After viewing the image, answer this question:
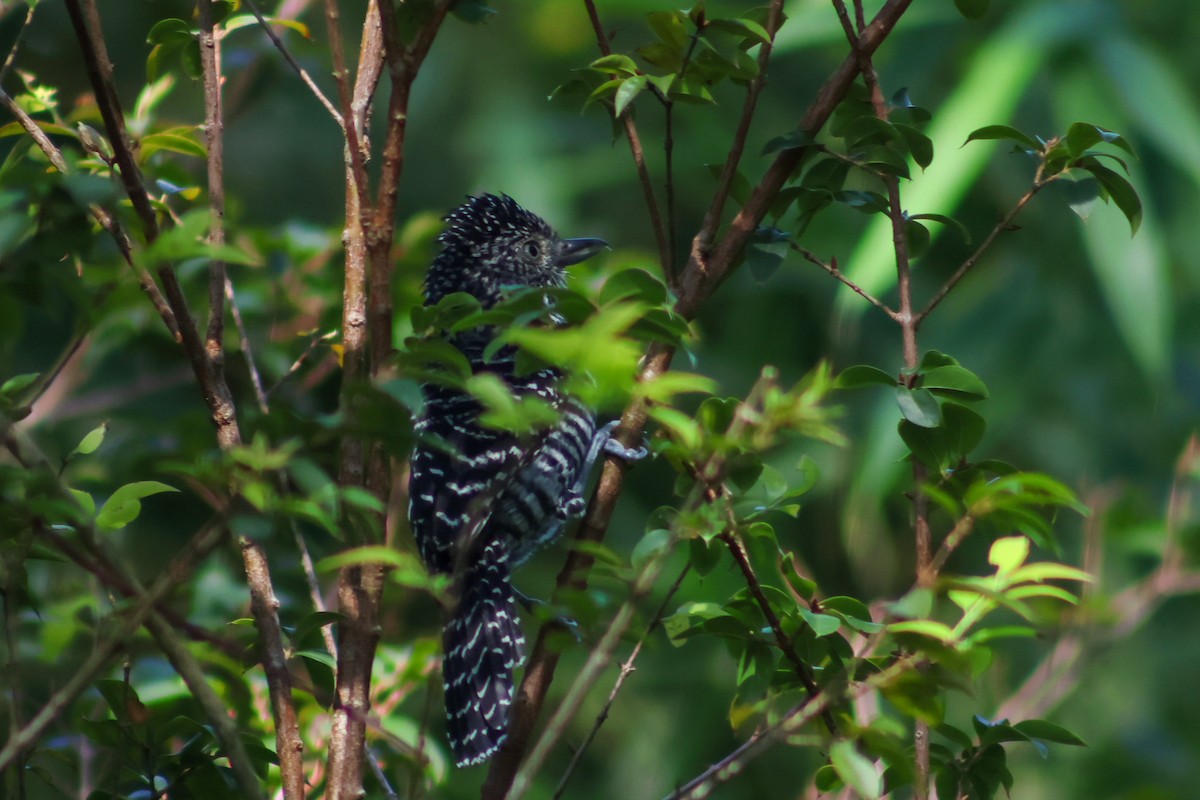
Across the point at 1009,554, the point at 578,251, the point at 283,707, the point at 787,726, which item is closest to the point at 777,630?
the point at 787,726

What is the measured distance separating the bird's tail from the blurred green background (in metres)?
0.22

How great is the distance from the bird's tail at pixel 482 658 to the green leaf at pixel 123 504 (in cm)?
116

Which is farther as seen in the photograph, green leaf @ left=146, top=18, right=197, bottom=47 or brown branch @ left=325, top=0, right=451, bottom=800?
green leaf @ left=146, top=18, right=197, bottom=47

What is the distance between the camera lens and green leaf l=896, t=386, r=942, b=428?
1.40 metres

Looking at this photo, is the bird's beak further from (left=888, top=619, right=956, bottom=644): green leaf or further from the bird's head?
(left=888, top=619, right=956, bottom=644): green leaf

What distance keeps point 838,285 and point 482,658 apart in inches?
146

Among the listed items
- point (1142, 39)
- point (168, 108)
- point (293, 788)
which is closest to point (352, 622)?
point (293, 788)

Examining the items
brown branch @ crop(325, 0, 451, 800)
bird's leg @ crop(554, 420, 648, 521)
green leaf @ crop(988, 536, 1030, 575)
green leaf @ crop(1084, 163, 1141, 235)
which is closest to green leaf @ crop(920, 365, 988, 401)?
green leaf @ crop(988, 536, 1030, 575)

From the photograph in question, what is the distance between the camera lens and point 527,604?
9.56 ft

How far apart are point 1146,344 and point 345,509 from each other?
395cm

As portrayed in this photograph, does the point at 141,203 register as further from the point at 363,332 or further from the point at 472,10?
the point at 472,10

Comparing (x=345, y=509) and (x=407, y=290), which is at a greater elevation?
(x=345, y=509)

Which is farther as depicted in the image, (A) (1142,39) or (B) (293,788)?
(A) (1142,39)

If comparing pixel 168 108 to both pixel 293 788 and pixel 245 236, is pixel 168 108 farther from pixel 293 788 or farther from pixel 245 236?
pixel 293 788
